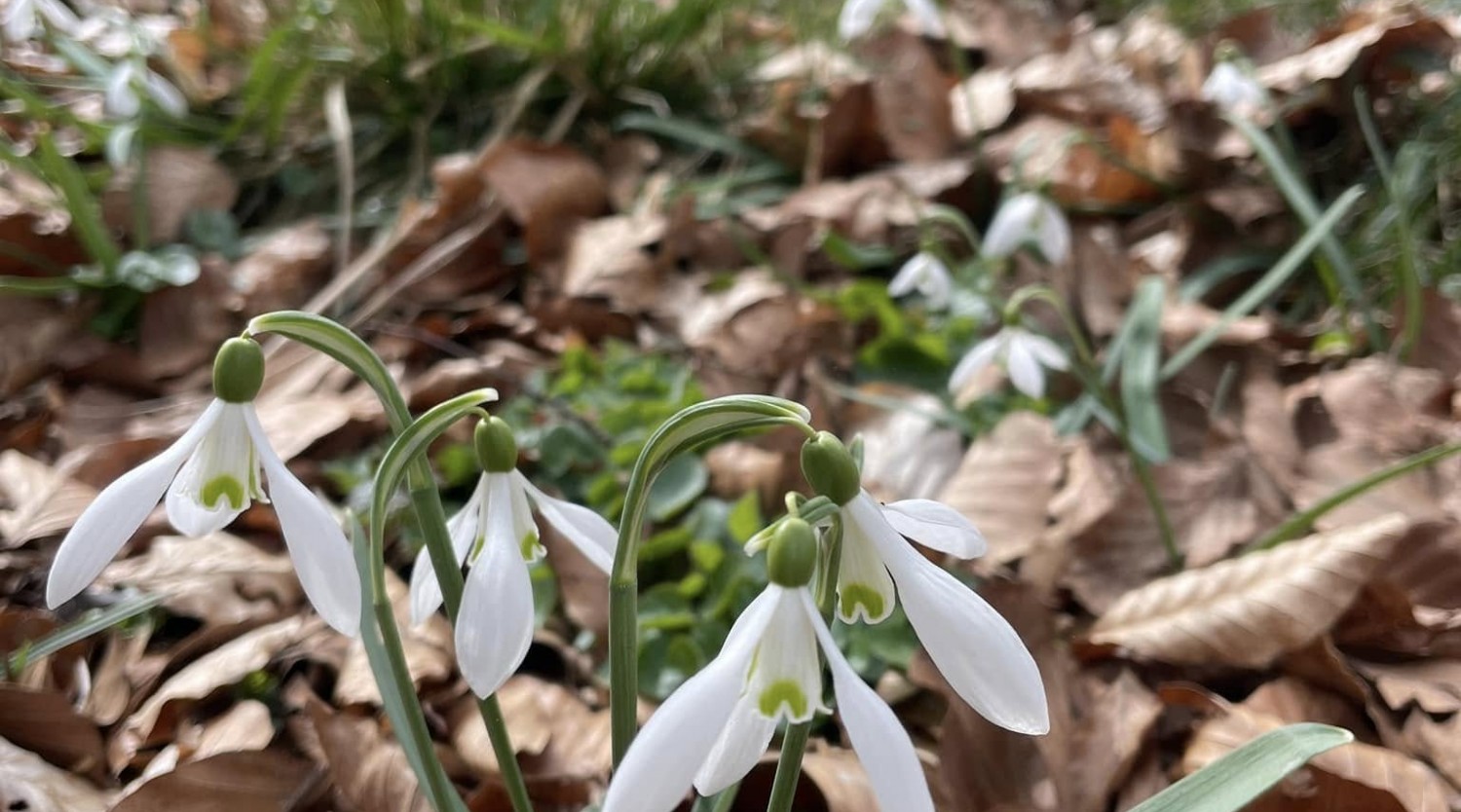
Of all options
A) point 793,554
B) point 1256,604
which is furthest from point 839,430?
point 793,554

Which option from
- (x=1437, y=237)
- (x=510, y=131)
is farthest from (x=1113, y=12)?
(x=510, y=131)

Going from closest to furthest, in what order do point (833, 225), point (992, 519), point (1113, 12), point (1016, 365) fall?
point (992, 519), point (1016, 365), point (833, 225), point (1113, 12)

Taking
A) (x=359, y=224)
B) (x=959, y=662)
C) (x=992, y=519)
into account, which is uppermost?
(x=959, y=662)

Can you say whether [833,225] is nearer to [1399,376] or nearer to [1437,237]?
[1399,376]

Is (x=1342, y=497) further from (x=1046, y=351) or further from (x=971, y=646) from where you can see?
(x=971, y=646)

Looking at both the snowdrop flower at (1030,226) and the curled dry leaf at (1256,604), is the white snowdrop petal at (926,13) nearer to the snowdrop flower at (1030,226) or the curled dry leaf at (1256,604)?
the snowdrop flower at (1030,226)

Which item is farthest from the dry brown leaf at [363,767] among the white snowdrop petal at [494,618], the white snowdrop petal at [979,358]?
the white snowdrop petal at [979,358]

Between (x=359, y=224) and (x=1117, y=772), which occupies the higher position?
(x=1117, y=772)
